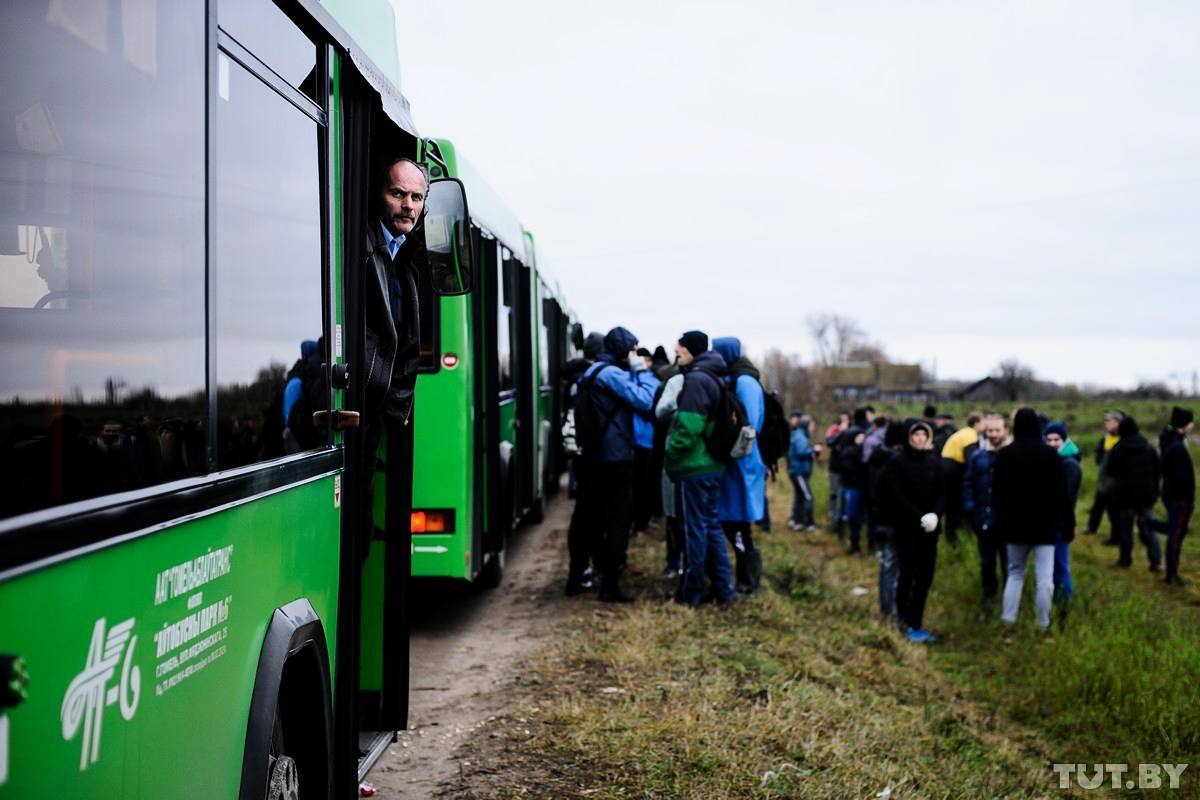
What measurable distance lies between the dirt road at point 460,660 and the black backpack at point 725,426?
1.74m

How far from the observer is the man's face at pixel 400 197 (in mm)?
4238

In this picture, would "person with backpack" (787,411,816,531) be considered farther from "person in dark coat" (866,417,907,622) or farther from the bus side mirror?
the bus side mirror

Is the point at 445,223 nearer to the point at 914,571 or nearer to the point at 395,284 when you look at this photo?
the point at 395,284

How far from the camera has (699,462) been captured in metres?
9.09

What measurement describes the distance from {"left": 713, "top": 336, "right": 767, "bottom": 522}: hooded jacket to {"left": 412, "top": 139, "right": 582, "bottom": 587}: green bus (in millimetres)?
1826

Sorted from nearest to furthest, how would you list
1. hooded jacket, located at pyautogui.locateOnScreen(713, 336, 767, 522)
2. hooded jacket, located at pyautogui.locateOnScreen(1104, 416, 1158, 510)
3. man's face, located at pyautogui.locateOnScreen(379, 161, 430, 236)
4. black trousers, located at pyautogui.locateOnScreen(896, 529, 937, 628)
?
man's face, located at pyautogui.locateOnScreen(379, 161, 430, 236), hooded jacket, located at pyautogui.locateOnScreen(713, 336, 767, 522), black trousers, located at pyautogui.locateOnScreen(896, 529, 937, 628), hooded jacket, located at pyautogui.locateOnScreen(1104, 416, 1158, 510)

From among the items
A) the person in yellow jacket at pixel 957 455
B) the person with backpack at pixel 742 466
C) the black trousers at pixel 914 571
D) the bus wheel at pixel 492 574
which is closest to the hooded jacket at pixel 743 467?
the person with backpack at pixel 742 466

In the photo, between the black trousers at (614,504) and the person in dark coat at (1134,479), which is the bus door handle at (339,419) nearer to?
the black trousers at (614,504)

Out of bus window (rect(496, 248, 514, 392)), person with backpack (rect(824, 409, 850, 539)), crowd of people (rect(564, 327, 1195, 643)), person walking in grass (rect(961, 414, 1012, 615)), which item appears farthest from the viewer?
person with backpack (rect(824, 409, 850, 539))

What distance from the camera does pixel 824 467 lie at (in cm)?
3275

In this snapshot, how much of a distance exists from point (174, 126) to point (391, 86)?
2.00 meters

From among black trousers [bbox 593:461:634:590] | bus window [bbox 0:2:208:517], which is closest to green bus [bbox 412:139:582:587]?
black trousers [bbox 593:461:634:590]

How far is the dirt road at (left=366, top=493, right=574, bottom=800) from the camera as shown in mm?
5680

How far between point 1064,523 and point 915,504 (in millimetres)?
1961
